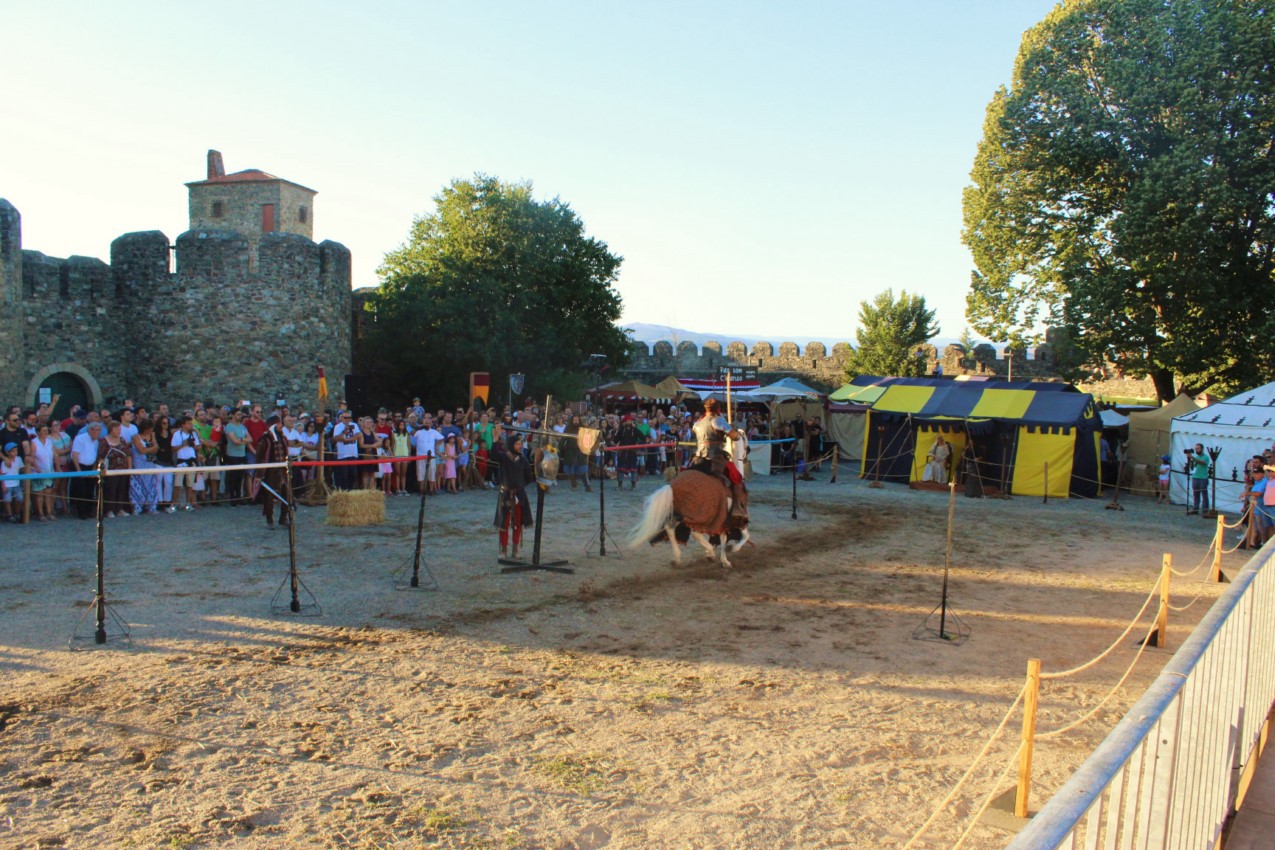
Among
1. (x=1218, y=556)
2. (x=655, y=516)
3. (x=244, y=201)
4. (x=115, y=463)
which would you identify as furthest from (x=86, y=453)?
(x=244, y=201)

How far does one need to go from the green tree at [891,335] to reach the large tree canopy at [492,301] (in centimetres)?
1527

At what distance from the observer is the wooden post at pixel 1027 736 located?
481 centimetres

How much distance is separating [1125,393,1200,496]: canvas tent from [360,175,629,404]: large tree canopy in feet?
55.3

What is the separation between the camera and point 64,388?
23.3m

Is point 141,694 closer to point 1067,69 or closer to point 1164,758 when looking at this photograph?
point 1164,758

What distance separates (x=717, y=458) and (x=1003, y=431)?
1329 centimetres

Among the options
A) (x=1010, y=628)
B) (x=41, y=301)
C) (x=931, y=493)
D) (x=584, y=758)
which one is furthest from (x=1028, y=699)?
(x=41, y=301)

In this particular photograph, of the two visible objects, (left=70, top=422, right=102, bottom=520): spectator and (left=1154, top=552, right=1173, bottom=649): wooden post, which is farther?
(left=70, top=422, right=102, bottom=520): spectator

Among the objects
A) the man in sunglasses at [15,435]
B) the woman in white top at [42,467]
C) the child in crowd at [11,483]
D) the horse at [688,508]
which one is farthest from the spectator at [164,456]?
the horse at [688,508]

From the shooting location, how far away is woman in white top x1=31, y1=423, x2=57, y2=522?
13820 mm

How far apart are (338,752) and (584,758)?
1559 mm

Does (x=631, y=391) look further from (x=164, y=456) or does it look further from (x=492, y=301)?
(x=164, y=456)

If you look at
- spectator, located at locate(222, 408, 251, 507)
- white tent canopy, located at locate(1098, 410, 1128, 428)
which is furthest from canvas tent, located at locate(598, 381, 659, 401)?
spectator, located at locate(222, 408, 251, 507)

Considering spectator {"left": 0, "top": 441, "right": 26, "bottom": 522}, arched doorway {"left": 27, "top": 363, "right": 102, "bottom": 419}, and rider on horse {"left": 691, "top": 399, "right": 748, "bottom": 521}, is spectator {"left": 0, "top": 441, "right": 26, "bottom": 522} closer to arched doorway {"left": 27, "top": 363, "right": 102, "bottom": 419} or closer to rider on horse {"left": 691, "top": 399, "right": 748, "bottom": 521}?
arched doorway {"left": 27, "top": 363, "right": 102, "bottom": 419}
